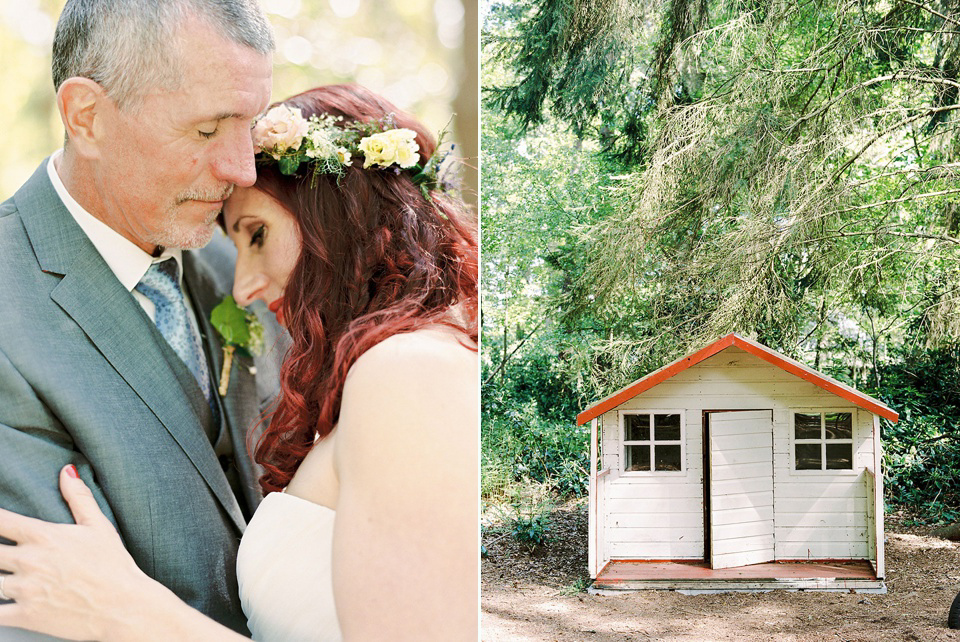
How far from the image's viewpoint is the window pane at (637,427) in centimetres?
326

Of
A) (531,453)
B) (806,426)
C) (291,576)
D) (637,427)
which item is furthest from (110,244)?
(806,426)

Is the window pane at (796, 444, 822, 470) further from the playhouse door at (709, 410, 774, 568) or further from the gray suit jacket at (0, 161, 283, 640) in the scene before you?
the gray suit jacket at (0, 161, 283, 640)

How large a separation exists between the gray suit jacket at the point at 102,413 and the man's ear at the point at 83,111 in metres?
0.12

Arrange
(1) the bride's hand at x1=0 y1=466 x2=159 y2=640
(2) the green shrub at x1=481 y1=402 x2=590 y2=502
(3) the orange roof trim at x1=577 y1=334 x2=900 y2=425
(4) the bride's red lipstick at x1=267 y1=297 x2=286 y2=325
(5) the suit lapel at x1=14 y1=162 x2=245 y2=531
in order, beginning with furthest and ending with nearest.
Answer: (2) the green shrub at x1=481 y1=402 x2=590 y2=502 < (3) the orange roof trim at x1=577 y1=334 x2=900 y2=425 < (4) the bride's red lipstick at x1=267 y1=297 x2=286 y2=325 < (5) the suit lapel at x1=14 y1=162 x2=245 y2=531 < (1) the bride's hand at x1=0 y1=466 x2=159 y2=640

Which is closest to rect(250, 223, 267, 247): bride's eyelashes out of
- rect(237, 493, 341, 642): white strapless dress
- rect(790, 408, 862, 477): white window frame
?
rect(237, 493, 341, 642): white strapless dress

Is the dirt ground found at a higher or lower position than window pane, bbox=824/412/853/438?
lower

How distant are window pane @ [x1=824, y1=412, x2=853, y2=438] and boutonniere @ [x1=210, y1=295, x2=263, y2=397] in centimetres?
227

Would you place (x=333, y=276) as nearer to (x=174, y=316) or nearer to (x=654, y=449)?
(x=174, y=316)

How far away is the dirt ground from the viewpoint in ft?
10.5

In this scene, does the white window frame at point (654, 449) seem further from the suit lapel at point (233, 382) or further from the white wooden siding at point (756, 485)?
the suit lapel at point (233, 382)

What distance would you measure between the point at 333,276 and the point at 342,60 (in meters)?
0.61

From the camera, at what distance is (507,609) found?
135 inches

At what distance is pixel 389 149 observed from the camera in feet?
6.97

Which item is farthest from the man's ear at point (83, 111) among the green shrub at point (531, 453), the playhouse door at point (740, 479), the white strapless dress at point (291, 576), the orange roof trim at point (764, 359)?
the playhouse door at point (740, 479)
